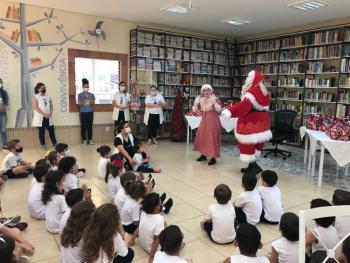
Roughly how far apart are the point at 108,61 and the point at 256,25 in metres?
3.88

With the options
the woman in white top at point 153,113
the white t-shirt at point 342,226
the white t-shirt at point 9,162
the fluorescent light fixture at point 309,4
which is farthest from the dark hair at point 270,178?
the woman in white top at point 153,113

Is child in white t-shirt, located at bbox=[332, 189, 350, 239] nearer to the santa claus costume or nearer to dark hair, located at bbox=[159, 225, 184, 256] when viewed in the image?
dark hair, located at bbox=[159, 225, 184, 256]

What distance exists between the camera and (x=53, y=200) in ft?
8.51

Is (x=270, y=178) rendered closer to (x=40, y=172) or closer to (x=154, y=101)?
(x=40, y=172)

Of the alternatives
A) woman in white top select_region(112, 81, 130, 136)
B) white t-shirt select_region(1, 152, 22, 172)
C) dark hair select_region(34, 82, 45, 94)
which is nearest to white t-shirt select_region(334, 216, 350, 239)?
white t-shirt select_region(1, 152, 22, 172)

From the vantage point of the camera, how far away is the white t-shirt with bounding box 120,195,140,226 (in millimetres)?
2533

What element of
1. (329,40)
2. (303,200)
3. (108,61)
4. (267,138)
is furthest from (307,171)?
(108,61)

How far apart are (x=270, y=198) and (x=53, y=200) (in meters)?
2.09

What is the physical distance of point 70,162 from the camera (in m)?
3.15

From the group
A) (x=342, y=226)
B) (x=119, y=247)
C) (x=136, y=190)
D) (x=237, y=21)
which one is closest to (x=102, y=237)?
(x=119, y=247)

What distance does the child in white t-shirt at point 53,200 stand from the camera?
2594mm

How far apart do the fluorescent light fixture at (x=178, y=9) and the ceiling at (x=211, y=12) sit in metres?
0.13

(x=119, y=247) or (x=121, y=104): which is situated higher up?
(x=121, y=104)

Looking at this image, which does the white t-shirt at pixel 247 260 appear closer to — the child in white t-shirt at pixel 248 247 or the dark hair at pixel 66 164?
the child in white t-shirt at pixel 248 247
